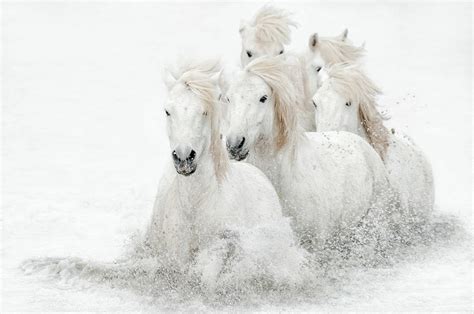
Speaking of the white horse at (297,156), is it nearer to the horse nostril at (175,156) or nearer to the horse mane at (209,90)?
the horse mane at (209,90)

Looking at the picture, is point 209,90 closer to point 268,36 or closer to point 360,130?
point 360,130

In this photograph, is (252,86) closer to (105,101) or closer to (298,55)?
(298,55)

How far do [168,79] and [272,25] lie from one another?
11.6 ft

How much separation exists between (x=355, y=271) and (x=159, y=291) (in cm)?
166

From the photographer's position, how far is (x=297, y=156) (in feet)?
23.6

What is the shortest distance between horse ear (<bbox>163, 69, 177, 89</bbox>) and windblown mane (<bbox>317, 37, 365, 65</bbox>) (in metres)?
3.26

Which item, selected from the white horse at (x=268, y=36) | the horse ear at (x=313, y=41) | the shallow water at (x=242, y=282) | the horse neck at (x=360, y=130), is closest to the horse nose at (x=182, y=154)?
the shallow water at (x=242, y=282)

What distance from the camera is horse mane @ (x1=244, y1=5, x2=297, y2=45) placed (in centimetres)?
956

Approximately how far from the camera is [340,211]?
746 cm

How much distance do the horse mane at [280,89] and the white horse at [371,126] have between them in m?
1.34

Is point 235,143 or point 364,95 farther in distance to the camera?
point 364,95

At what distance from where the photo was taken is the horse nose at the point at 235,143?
6520mm

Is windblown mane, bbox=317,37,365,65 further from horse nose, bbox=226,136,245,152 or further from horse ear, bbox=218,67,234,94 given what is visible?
horse nose, bbox=226,136,245,152

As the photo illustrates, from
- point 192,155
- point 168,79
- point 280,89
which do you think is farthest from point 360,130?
point 192,155
